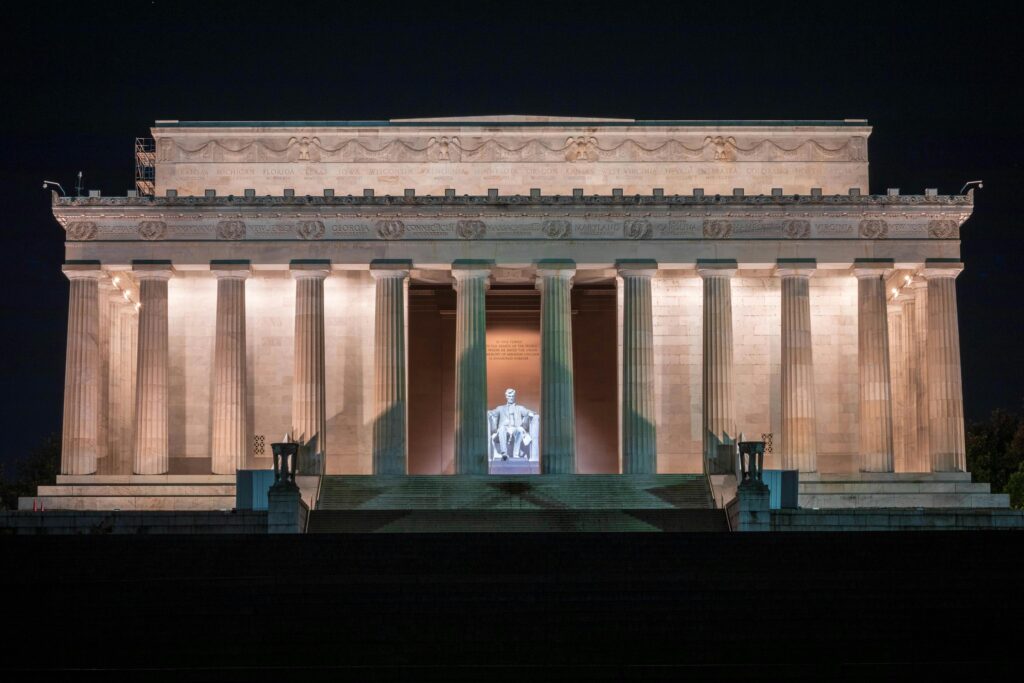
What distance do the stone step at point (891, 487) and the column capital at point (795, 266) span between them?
27.6 feet

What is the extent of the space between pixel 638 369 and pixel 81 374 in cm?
2183

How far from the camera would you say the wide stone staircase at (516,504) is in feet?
171

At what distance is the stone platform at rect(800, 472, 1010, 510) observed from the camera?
59.8 meters

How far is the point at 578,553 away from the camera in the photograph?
39.5 metres

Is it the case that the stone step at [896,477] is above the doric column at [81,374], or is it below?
below

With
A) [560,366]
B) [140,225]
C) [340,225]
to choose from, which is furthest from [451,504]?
[140,225]

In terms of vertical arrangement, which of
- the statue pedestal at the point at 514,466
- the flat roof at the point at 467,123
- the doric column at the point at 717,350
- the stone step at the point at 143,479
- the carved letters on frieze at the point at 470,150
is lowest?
the stone step at the point at 143,479

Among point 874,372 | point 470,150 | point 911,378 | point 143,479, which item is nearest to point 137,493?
point 143,479

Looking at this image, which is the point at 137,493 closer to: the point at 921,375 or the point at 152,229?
the point at 152,229

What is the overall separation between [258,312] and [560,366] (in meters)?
13.1

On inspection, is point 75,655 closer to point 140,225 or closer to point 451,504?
point 451,504

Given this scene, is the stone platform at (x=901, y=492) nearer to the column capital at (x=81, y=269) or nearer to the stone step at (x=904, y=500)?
the stone step at (x=904, y=500)

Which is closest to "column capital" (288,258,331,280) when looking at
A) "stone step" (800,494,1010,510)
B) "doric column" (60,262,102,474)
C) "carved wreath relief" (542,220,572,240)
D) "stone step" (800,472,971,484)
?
"doric column" (60,262,102,474)

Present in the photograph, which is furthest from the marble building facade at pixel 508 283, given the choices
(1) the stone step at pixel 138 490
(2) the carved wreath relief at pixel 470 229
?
(1) the stone step at pixel 138 490
